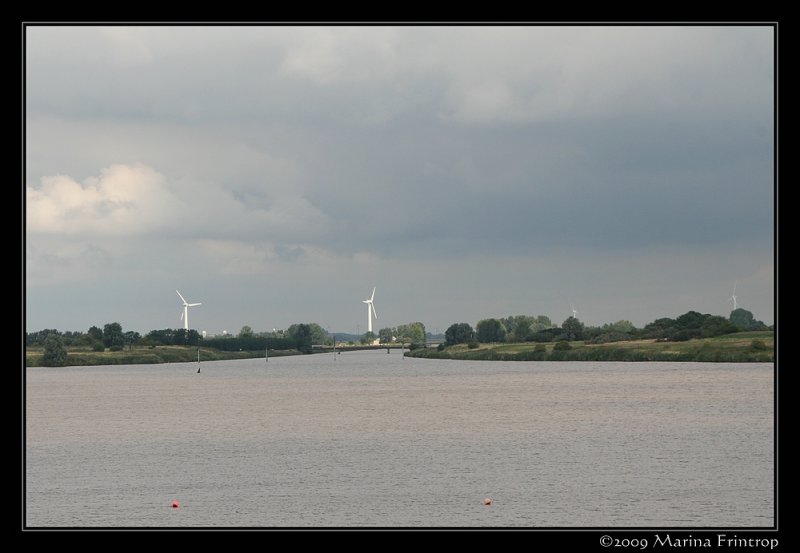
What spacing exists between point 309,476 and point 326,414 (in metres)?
40.0

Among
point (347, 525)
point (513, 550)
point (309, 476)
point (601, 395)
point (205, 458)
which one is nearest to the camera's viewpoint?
point (513, 550)

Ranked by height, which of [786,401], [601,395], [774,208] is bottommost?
[601,395]

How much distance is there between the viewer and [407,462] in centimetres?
5312

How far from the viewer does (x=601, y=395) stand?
370ft

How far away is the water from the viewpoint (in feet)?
125

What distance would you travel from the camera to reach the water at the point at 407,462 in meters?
38.1

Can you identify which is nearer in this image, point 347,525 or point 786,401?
point 786,401

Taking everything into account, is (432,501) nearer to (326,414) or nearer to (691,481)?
(691,481)

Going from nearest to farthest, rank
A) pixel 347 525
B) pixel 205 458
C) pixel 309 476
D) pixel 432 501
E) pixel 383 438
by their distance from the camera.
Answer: pixel 347 525 < pixel 432 501 < pixel 309 476 < pixel 205 458 < pixel 383 438

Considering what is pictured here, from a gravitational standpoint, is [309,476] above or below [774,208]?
below

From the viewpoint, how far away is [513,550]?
2753 centimetres

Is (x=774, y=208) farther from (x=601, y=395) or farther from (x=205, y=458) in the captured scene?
(x=601, y=395)

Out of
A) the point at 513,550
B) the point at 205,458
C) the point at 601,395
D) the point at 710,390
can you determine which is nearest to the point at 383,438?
the point at 205,458

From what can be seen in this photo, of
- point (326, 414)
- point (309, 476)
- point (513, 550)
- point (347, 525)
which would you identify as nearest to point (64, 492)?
point (309, 476)
